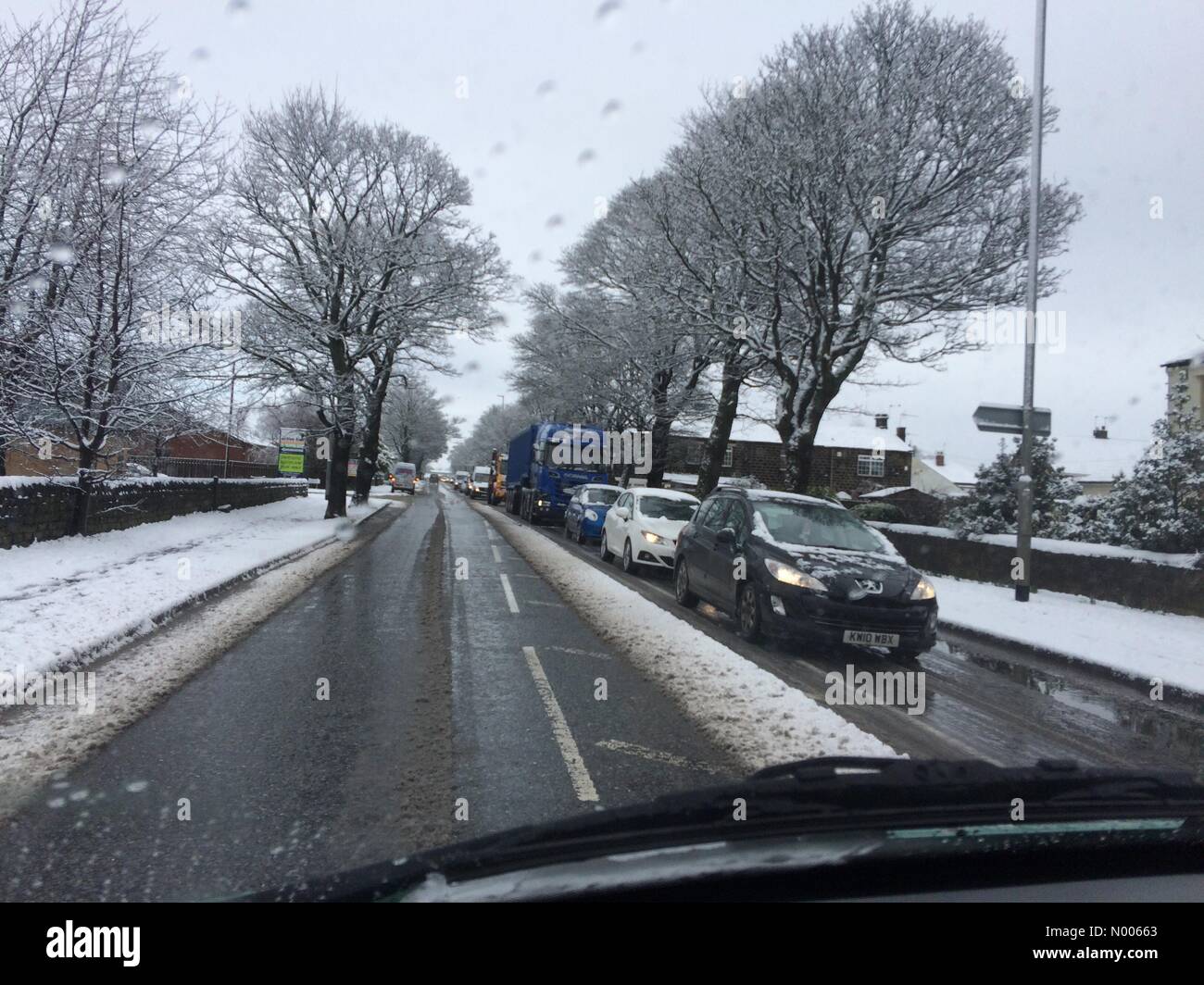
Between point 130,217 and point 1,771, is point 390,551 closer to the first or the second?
point 130,217

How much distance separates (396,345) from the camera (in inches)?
1104

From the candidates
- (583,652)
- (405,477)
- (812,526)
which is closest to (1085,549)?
(812,526)

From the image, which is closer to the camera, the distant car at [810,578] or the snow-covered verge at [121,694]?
the snow-covered verge at [121,694]

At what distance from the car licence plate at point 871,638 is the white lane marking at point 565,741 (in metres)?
2.96

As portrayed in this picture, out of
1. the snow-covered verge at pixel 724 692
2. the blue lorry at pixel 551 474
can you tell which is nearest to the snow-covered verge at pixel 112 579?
the snow-covered verge at pixel 724 692

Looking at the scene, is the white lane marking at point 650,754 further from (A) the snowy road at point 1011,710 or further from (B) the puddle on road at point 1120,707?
(B) the puddle on road at point 1120,707

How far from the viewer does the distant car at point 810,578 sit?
809cm

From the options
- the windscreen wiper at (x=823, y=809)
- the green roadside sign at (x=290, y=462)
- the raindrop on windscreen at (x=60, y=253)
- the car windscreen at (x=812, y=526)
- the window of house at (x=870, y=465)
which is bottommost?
the windscreen wiper at (x=823, y=809)

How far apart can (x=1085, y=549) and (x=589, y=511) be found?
12259mm

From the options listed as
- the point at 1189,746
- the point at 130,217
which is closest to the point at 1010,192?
the point at 1189,746

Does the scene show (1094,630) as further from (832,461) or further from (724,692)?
(832,461)

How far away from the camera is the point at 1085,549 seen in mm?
12953

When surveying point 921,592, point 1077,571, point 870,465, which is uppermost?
point 870,465
